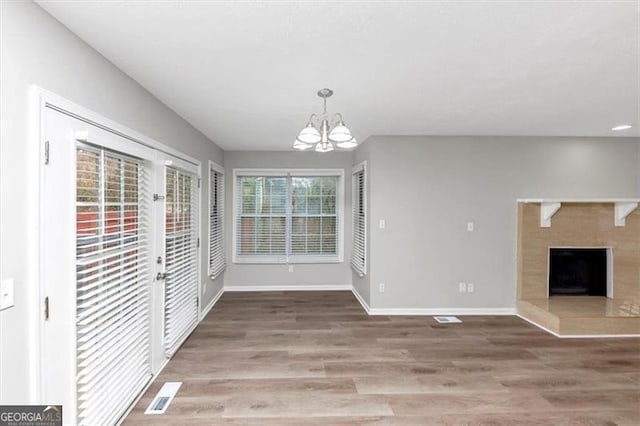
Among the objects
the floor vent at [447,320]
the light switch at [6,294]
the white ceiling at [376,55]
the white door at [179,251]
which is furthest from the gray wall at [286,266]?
the light switch at [6,294]

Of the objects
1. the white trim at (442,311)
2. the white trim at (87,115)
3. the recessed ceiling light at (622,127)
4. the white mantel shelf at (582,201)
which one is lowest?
the white trim at (442,311)

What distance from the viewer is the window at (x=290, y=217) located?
5.80 m

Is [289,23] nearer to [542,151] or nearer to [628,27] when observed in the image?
[628,27]

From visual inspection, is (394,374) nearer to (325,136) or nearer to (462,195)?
(325,136)

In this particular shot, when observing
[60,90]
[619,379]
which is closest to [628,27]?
[619,379]

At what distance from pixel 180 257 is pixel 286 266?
8.55ft

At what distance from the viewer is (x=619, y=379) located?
9.35 ft

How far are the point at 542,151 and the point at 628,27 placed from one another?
3110mm

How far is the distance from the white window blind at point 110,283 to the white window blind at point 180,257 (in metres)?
0.40

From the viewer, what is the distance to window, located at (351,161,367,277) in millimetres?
4789

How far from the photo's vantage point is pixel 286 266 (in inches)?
228

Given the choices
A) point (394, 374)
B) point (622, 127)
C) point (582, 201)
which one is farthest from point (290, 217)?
point (622, 127)

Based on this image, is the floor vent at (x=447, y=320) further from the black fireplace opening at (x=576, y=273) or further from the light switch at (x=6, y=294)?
the light switch at (x=6, y=294)

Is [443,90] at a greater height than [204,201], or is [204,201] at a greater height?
[443,90]
